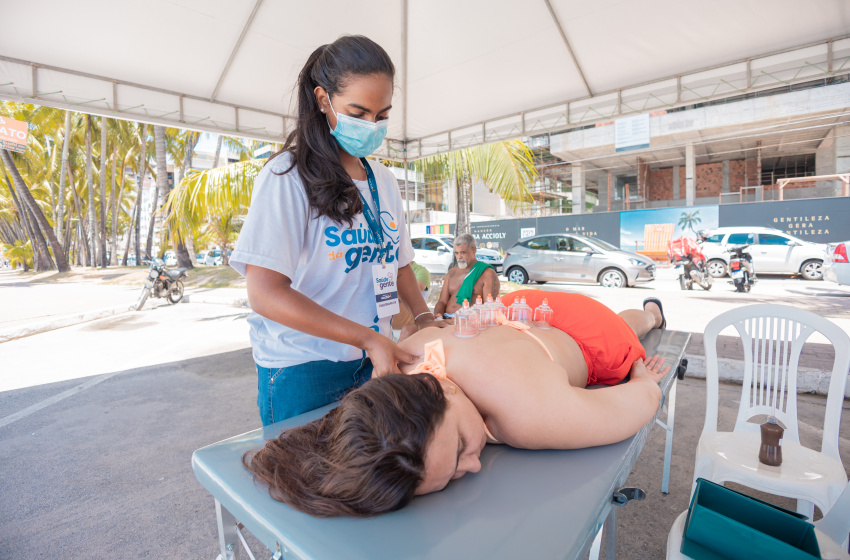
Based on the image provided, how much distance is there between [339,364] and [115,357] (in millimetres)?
5204

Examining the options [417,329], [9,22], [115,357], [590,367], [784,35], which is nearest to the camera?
[417,329]

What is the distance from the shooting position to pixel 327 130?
1.23 m

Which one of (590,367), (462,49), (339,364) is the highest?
(462,49)

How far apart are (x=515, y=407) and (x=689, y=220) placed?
35.8ft

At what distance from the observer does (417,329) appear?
1545mm

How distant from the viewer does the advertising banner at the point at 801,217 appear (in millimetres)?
8625

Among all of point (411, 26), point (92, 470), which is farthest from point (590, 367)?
point (411, 26)

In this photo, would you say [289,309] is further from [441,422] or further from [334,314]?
Answer: [441,422]

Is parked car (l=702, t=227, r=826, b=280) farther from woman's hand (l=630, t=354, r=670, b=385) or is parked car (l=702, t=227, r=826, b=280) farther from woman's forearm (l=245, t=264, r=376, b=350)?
woman's forearm (l=245, t=264, r=376, b=350)

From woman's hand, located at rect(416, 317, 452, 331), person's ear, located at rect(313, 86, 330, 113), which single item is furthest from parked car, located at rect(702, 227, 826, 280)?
person's ear, located at rect(313, 86, 330, 113)

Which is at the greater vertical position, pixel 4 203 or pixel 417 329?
pixel 4 203

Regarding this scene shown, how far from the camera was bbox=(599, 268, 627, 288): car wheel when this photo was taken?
9.61 metres

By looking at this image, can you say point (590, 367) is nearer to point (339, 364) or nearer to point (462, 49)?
point (339, 364)

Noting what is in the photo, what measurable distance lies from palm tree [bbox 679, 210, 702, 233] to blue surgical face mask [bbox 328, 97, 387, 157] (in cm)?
1081
